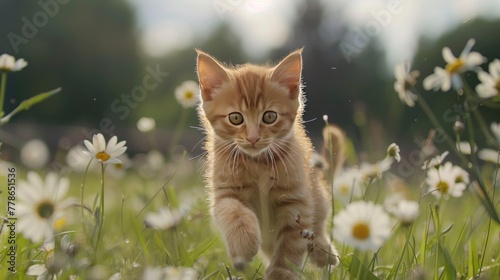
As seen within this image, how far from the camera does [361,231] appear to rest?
1.01 metres

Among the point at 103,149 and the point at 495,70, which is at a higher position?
the point at 495,70

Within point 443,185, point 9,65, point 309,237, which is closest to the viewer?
point 309,237

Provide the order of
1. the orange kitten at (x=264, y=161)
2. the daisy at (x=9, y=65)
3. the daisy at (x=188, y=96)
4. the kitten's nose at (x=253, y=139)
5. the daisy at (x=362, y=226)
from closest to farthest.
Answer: the daisy at (x=362, y=226) < the daisy at (x=9, y=65) < the orange kitten at (x=264, y=161) < the kitten's nose at (x=253, y=139) < the daisy at (x=188, y=96)

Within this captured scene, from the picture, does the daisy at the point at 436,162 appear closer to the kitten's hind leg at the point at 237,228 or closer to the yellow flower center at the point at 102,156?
the kitten's hind leg at the point at 237,228

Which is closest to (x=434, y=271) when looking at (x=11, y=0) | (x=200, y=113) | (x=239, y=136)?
(x=239, y=136)

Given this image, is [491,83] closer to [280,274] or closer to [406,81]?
[406,81]

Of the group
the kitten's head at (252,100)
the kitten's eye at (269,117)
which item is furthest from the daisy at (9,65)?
the kitten's eye at (269,117)

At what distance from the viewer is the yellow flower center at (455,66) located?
1.35 meters

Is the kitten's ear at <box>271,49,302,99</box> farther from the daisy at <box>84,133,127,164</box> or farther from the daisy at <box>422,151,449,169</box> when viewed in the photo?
the daisy at <box>84,133,127,164</box>

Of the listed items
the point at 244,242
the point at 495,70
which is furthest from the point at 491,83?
the point at 244,242

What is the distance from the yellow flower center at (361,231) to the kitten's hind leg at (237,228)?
470 millimetres

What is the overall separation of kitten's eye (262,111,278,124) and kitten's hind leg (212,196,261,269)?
0.32m

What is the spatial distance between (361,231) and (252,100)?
100 cm

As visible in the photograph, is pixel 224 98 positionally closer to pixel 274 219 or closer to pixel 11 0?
pixel 274 219
